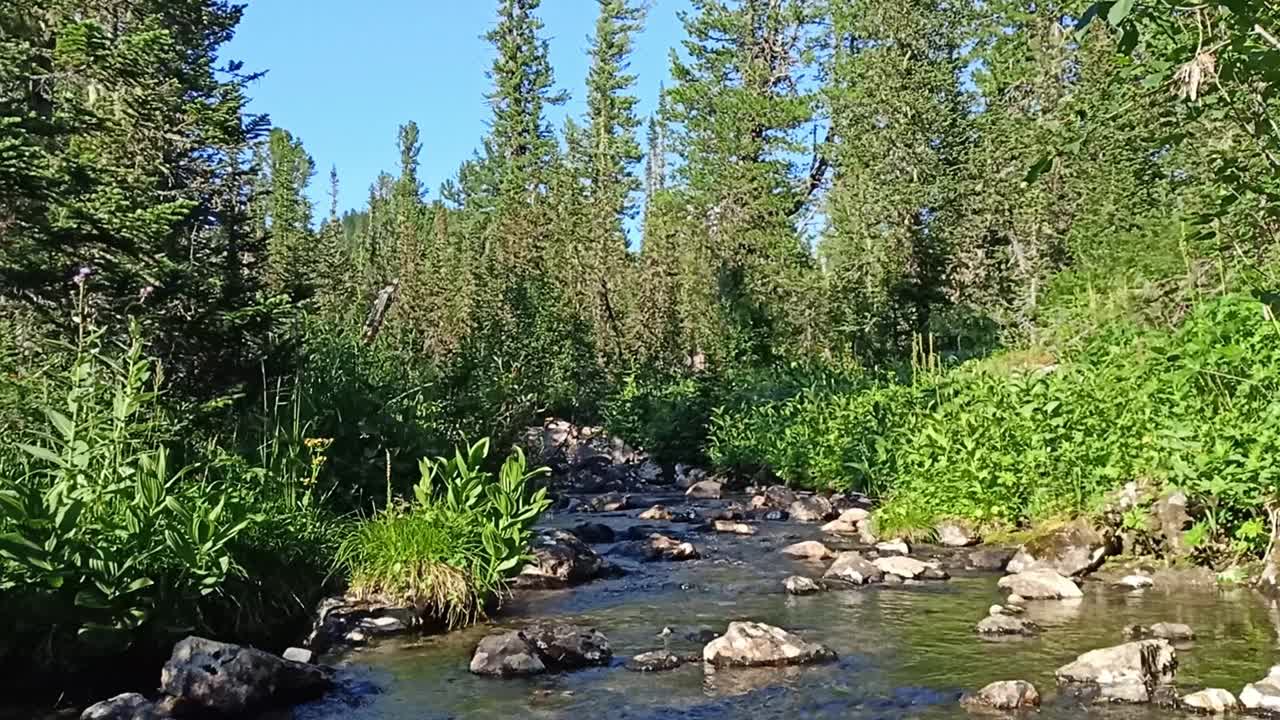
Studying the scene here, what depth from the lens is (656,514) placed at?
49.1ft

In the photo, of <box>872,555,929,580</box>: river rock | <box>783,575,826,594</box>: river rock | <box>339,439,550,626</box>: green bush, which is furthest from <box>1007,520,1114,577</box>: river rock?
<box>339,439,550,626</box>: green bush

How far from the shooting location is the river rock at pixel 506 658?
22.4 ft

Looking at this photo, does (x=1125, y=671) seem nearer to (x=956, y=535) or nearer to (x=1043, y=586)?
(x=1043, y=586)

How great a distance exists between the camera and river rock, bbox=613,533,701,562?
450 inches

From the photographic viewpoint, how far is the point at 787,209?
Answer: 38.8 m

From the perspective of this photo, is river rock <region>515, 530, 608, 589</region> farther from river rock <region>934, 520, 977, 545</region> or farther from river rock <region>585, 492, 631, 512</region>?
river rock <region>585, 492, 631, 512</region>

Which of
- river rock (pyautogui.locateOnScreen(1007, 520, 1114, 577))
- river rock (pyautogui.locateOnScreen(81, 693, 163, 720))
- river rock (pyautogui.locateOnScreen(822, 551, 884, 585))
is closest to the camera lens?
river rock (pyautogui.locateOnScreen(81, 693, 163, 720))

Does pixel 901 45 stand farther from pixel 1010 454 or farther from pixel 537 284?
pixel 1010 454

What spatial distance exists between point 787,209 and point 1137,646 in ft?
110

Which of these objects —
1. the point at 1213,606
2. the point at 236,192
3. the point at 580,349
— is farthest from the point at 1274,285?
the point at 580,349

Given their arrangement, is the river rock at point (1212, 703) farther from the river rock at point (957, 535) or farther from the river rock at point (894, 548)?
the river rock at point (957, 535)

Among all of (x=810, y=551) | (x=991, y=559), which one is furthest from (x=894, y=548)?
(x=991, y=559)

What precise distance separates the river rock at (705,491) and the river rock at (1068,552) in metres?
7.84

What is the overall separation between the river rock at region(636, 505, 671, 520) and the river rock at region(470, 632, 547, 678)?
7714mm
